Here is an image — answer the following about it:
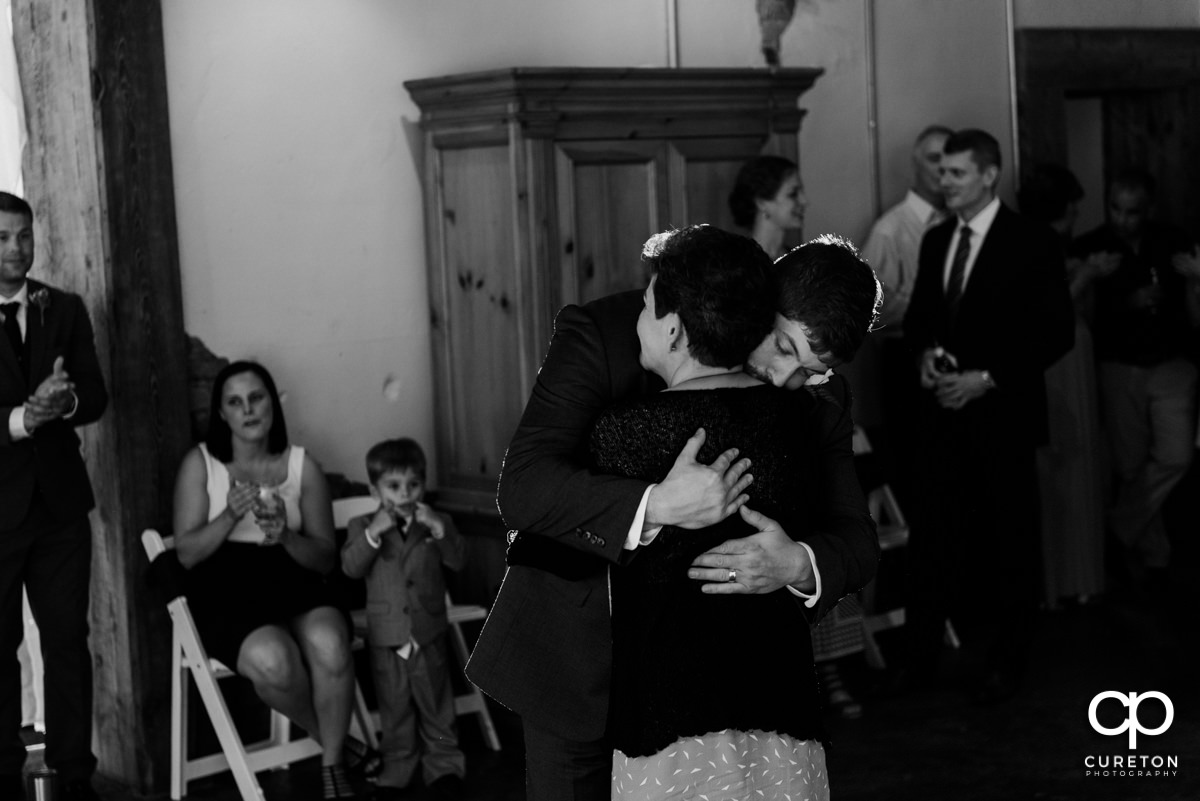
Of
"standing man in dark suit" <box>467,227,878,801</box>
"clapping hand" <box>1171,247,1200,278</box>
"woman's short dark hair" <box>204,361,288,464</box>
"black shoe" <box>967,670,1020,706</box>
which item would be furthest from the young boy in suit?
"clapping hand" <box>1171,247,1200,278</box>

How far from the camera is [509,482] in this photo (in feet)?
9.25

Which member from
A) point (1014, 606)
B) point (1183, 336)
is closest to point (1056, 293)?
point (1014, 606)

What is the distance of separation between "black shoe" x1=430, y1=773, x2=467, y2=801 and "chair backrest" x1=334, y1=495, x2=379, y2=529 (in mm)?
1007

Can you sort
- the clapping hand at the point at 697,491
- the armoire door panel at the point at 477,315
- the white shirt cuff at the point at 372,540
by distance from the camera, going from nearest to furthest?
the clapping hand at the point at 697,491
the white shirt cuff at the point at 372,540
the armoire door panel at the point at 477,315

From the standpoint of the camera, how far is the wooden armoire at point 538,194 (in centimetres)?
551

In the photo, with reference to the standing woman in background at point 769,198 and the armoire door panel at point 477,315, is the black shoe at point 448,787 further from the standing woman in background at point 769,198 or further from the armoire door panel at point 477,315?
the standing woman in background at point 769,198

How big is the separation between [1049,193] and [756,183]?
1.84 metres

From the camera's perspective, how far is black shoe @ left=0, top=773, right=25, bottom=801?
4.87 metres

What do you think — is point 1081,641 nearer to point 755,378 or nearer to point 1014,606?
point 1014,606

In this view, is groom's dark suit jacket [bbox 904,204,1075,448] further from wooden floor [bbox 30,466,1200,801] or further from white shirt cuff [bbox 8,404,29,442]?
white shirt cuff [bbox 8,404,29,442]

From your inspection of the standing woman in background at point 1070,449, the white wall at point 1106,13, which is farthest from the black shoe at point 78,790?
the white wall at point 1106,13

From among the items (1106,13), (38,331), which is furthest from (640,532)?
(1106,13)

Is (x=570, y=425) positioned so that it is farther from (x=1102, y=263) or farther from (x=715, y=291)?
(x=1102, y=263)

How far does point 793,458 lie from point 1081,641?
169 inches
